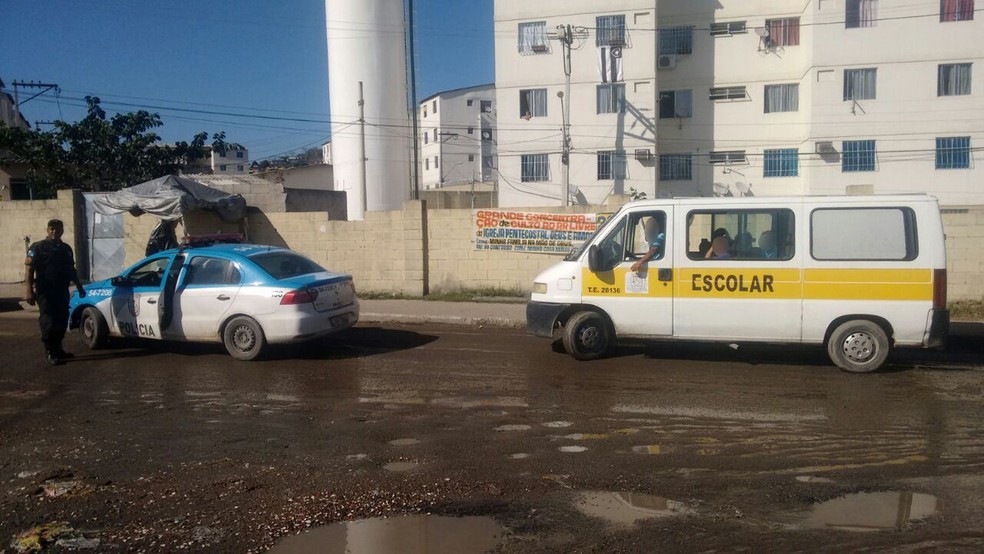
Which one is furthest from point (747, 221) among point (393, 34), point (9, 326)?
point (393, 34)

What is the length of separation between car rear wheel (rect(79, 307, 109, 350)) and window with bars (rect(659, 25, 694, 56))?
31.8m

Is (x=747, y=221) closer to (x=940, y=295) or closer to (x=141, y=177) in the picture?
(x=940, y=295)

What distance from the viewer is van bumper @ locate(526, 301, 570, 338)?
973 centimetres

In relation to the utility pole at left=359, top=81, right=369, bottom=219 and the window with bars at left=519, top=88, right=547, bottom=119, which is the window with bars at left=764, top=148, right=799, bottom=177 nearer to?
the window with bars at left=519, top=88, right=547, bottom=119

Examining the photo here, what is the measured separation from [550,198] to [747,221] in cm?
2898

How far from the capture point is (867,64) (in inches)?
1323

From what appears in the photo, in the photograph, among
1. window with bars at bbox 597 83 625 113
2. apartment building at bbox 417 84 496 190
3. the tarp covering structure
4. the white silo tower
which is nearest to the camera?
the tarp covering structure

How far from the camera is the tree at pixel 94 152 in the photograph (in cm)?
2505

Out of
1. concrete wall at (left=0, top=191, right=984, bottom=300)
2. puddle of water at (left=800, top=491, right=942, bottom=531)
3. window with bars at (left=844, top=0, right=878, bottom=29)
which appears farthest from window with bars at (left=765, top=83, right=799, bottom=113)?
puddle of water at (left=800, top=491, right=942, bottom=531)

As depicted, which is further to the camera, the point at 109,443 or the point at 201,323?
the point at 201,323

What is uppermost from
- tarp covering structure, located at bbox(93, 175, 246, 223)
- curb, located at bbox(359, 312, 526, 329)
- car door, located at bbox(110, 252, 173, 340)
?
tarp covering structure, located at bbox(93, 175, 246, 223)

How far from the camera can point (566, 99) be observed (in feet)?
119

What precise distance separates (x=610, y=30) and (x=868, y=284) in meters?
29.4

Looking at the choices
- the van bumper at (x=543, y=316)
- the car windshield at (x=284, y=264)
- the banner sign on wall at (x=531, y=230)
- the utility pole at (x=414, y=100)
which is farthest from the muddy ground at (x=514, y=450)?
the utility pole at (x=414, y=100)
